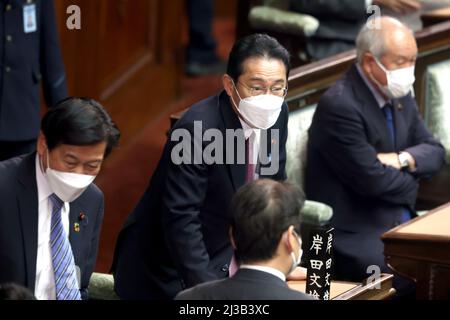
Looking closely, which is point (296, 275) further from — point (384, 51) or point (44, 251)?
point (384, 51)

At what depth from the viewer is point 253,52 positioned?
3.96 meters

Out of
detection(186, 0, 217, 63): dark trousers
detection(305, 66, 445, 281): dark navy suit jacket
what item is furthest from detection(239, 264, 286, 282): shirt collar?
detection(186, 0, 217, 63): dark trousers

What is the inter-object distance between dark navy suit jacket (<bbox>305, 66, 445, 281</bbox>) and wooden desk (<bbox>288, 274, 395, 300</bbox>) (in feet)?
2.53

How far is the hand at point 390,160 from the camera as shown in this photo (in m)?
4.77

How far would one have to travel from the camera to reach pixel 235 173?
4016mm

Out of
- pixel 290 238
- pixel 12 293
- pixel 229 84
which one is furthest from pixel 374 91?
pixel 12 293

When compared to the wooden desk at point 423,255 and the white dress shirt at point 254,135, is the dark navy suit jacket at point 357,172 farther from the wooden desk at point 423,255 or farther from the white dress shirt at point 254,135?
the white dress shirt at point 254,135

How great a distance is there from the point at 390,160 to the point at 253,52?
3.40 ft

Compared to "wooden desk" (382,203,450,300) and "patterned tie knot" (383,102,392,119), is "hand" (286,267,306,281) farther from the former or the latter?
"patterned tie knot" (383,102,392,119)

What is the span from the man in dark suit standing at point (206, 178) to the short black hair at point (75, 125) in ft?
1.60

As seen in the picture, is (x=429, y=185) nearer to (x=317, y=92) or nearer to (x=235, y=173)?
(x=317, y=92)

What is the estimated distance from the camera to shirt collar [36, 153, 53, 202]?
3.52m
